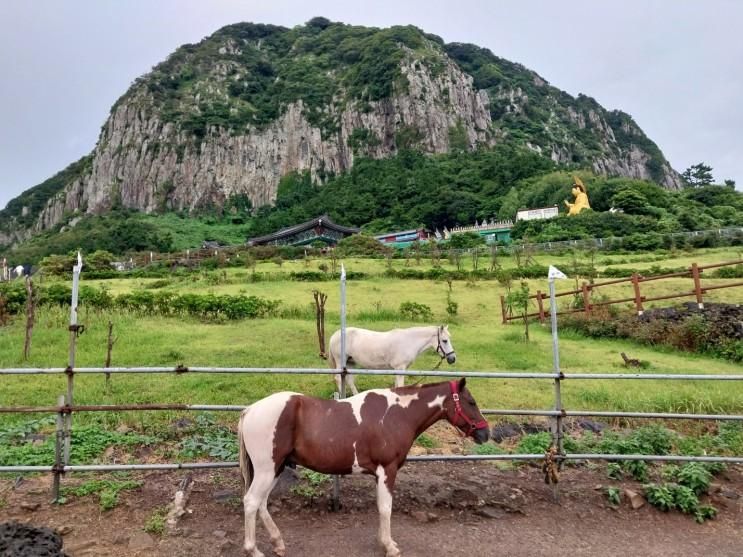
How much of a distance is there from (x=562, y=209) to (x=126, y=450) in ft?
210

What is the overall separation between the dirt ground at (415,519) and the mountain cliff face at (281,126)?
111796mm

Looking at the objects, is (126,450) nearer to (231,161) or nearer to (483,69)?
(231,161)

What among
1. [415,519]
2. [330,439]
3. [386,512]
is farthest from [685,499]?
[330,439]

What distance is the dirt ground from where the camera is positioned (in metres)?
4.28

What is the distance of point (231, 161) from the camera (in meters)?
119

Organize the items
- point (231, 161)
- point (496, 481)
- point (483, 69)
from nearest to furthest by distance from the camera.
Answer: point (496, 481), point (231, 161), point (483, 69)

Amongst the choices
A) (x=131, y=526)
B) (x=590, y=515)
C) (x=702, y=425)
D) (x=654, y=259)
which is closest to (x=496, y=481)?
(x=590, y=515)

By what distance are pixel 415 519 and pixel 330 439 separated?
1378mm

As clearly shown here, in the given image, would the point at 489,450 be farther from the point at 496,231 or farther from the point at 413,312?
the point at 496,231

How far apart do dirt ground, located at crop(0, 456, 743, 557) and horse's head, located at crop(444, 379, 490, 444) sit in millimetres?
952

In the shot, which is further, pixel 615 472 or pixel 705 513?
pixel 615 472

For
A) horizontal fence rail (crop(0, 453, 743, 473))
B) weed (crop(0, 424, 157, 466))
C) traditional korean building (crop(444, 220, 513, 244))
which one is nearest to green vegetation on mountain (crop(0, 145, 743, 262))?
traditional korean building (crop(444, 220, 513, 244))

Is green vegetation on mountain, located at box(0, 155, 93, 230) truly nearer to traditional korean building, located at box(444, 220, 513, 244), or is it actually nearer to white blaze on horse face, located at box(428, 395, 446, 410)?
traditional korean building, located at box(444, 220, 513, 244)

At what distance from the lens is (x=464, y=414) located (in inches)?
176
